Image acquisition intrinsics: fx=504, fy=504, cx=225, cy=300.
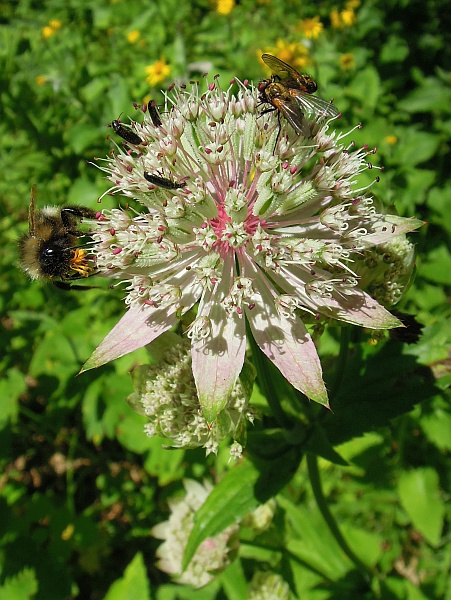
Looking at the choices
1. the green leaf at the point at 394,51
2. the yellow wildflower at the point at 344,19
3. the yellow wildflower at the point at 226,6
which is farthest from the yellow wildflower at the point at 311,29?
the yellow wildflower at the point at 226,6

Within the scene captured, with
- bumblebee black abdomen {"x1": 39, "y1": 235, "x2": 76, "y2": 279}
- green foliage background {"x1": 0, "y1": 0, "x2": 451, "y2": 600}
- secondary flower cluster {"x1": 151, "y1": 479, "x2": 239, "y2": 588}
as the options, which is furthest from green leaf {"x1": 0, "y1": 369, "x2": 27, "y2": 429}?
bumblebee black abdomen {"x1": 39, "y1": 235, "x2": 76, "y2": 279}

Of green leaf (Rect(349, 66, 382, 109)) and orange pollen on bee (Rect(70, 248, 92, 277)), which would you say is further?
green leaf (Rect(349, 66, 382, 109))

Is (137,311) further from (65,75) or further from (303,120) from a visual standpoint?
(65,75)

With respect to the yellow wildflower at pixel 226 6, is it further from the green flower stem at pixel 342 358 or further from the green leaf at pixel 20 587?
the green leaf at pixel 20 587

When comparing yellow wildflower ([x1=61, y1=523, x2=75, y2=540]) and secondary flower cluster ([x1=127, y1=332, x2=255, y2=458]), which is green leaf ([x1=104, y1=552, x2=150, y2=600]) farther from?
secondary flower cluster ([x1=127, y1=332, x2=255, y2=458])

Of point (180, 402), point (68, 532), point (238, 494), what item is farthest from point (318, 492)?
point (68, 532)

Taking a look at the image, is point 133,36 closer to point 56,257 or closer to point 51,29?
point 51,29

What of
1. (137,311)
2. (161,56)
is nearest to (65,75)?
(161,56)
